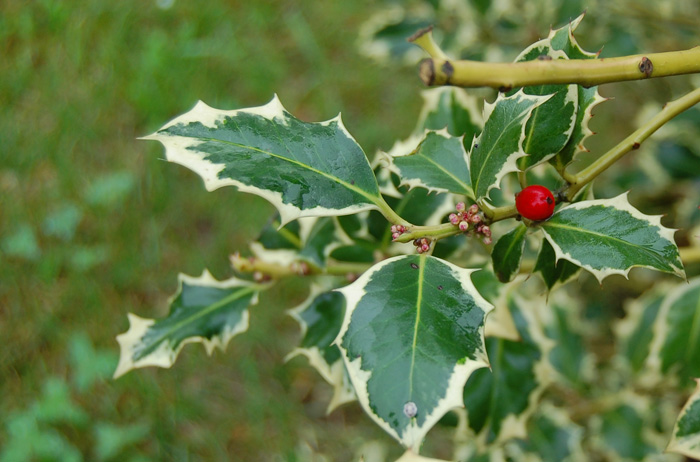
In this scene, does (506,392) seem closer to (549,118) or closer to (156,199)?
(549,118)

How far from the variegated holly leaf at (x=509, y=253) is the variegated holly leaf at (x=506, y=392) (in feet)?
1.58

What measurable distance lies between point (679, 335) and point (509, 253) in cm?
86

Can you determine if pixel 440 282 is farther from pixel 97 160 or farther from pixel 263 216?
pixel 97 160

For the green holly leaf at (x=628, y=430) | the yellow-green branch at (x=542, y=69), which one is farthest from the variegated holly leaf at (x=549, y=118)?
the green holly leaf at (x=628, y=430)

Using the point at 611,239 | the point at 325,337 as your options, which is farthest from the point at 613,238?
the point at 325,337

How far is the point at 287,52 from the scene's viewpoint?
3.04 m

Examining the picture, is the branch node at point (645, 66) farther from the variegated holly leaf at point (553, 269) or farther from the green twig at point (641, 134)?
the variegated holly leaf at point (553, 269)

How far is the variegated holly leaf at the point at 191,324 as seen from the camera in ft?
3.87

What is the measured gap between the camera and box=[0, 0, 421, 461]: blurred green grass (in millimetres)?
2328

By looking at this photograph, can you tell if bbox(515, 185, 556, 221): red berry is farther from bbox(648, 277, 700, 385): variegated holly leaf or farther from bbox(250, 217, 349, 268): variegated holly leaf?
bbox(648, 277, 700, 385): variegated holly leaf

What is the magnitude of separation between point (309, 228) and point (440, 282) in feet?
1.65

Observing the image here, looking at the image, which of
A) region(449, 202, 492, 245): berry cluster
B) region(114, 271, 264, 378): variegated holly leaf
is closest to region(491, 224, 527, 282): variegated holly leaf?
region(449, 202, 492, 245): berry cluster

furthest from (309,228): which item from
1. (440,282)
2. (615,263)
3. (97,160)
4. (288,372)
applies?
(97,160)

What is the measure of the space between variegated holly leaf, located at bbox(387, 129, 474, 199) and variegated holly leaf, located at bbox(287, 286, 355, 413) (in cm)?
38
